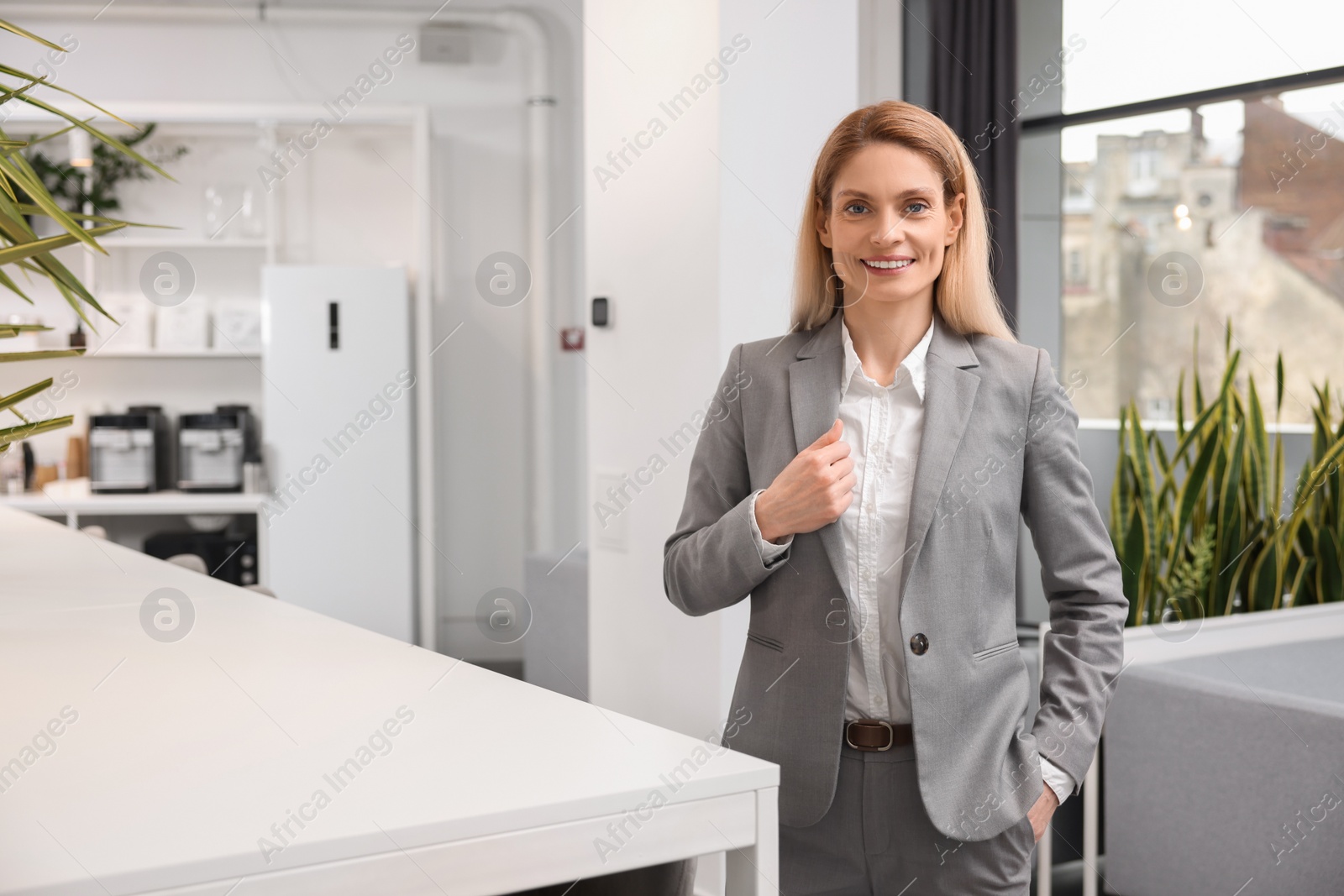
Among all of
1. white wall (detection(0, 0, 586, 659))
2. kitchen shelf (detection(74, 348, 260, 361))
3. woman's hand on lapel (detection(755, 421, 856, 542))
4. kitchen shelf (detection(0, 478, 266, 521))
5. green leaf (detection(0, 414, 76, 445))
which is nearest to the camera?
green leaf (detection(0, 414, 76, 445))

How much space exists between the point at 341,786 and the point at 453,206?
5413 millimetres

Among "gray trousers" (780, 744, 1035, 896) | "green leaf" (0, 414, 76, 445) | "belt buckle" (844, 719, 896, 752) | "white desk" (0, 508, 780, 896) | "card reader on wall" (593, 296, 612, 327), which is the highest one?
"card reader on wall" (593, 296, 612, 327)

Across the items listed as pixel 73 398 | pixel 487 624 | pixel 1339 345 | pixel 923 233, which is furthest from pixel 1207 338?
pixel 73 398

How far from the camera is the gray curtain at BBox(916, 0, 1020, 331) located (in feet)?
15.6

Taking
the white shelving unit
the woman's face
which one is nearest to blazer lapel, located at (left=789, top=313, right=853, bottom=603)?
the woman's face

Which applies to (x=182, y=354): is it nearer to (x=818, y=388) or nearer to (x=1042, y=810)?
(x=818, y=388)

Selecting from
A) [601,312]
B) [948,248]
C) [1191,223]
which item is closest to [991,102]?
[1191,223]

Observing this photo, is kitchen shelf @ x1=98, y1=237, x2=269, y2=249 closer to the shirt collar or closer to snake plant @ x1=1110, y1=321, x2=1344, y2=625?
snake plant @ x1=1110, y1=321, x2=1344, y2=625

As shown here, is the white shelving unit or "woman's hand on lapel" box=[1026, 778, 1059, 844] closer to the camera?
"woman's hand on lapel" box=[1026, 778, 1059, 844]

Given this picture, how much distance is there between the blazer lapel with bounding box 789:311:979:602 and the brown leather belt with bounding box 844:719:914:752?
6.0 inches

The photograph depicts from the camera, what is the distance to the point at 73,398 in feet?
19.5

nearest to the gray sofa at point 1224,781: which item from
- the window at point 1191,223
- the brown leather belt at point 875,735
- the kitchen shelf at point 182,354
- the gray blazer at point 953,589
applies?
the gray blazer at point 953,589

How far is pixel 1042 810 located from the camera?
1374 mm

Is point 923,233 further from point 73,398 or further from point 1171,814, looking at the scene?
point 73,398
